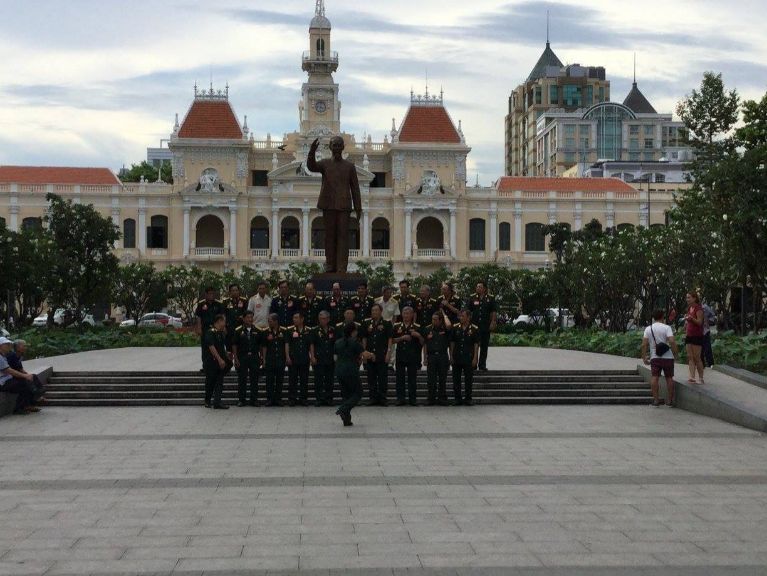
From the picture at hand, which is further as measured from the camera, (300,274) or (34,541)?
(300,274)

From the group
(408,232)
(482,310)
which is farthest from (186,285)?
(482,310)

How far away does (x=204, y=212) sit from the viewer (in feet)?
237

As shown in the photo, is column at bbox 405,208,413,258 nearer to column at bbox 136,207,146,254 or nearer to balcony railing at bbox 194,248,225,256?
balcony railing at bbox 194,248,225,256

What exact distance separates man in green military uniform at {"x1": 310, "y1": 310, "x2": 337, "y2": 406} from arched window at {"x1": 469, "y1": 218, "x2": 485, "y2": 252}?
5835 cm

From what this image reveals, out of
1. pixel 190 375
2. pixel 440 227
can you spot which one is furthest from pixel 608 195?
pixel 190 375

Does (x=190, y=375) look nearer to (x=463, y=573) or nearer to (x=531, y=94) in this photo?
(x=463, y=573)

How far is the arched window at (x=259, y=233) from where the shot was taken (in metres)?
73.4

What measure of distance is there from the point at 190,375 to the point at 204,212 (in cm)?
5521

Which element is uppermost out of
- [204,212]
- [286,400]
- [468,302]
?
[204,212]

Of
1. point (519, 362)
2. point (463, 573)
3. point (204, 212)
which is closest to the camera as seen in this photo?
point (463, 573)

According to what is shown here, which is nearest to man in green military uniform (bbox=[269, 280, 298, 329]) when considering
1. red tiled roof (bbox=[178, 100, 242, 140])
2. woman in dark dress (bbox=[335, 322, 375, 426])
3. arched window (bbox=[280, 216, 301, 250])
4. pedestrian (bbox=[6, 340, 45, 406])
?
woman in dark dress (bbox=[335, 322, 375, 426])

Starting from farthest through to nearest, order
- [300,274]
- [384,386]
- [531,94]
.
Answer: [531,94] → [300,274] → [384,386]

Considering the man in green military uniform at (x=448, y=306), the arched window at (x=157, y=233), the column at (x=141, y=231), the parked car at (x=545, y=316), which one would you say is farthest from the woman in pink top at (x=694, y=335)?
the arched window at (x=157, y=233)

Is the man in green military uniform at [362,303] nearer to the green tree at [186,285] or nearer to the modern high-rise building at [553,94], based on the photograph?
the green tree at [186,285]
